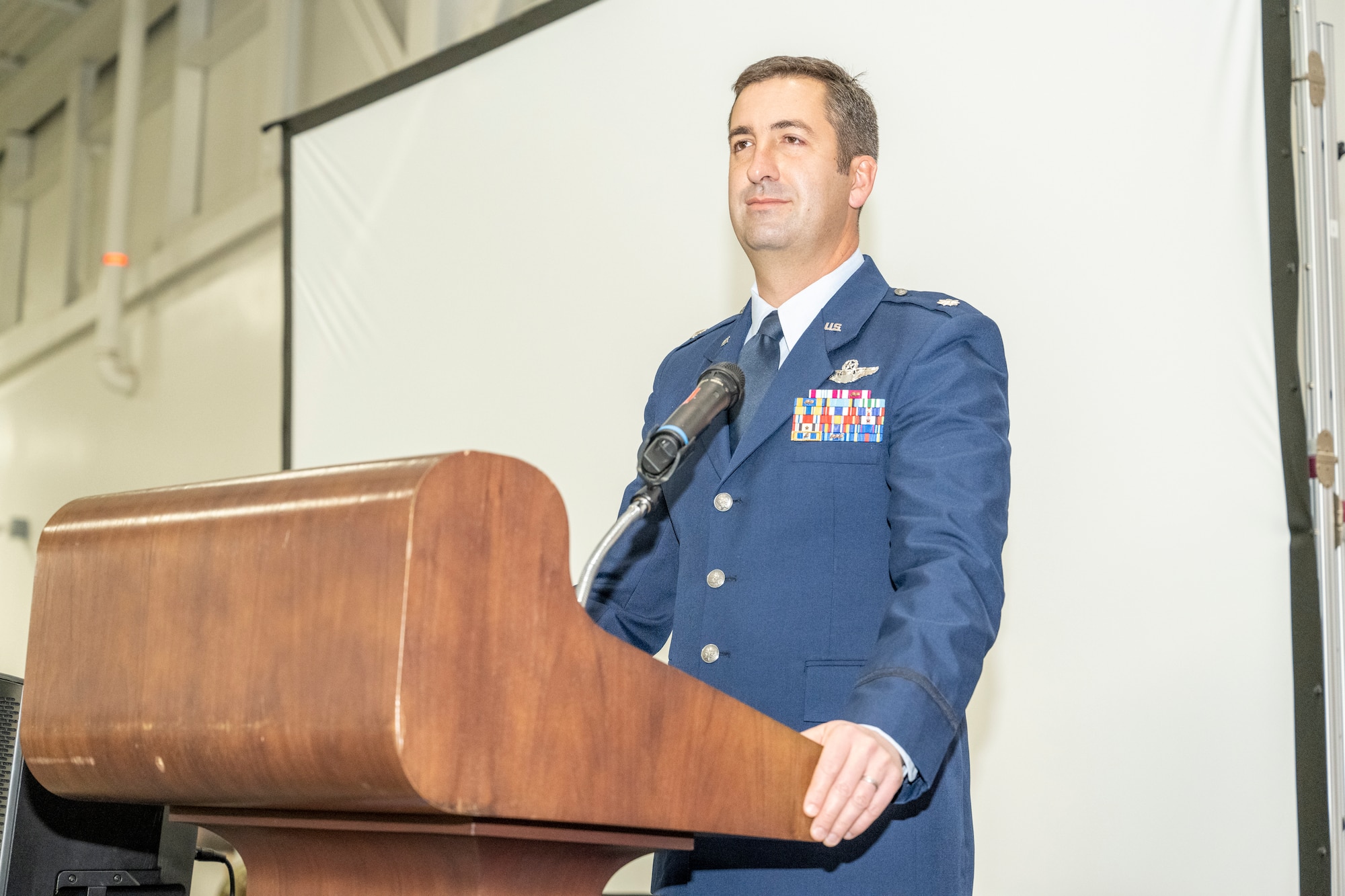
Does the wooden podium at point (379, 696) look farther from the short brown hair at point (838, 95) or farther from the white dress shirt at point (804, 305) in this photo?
the short brown hair at point (838, 95)

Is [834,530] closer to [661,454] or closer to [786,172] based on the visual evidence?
[661,454]

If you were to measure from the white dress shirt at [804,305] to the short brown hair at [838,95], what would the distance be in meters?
0.13

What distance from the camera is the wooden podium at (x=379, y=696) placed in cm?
79

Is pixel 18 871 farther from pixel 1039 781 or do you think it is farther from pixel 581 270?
pixel 581 270

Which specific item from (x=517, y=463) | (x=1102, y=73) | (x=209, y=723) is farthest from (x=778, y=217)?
(x=1102, y=73)

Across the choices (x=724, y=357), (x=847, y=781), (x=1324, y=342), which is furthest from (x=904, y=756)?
(x=1324, y=342)

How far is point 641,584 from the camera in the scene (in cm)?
161

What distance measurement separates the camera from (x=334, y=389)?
Result: 4.15 metres

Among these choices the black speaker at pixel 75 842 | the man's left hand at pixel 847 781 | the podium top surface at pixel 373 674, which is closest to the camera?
the podium top surface at pixel 373 674

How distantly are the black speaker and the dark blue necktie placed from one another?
0.75 meters

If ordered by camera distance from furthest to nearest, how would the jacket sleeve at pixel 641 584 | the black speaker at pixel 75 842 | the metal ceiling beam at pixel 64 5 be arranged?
the metal ceiling beam at pixel 64 5, the jacket sleeve at pixel 641 584, the black speaker at pixel 75 842

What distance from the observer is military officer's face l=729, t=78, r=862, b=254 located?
164 centimetres

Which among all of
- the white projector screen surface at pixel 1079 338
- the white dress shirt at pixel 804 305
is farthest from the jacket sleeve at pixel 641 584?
the white projector screen surface at pixel 1079 338

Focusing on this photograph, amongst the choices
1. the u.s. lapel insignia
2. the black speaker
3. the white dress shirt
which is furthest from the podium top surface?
the white dress shirt
